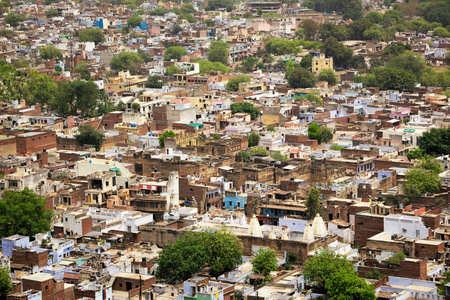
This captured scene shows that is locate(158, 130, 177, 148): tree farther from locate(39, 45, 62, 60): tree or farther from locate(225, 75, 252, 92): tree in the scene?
locate(39, 45, 62, 60): tree

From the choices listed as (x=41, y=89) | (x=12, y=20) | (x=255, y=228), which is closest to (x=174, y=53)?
(x=41, y=89)

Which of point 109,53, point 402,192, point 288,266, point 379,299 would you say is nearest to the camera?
point 379,299

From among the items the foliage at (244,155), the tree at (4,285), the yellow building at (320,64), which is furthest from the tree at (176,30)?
the tree at (4,285)

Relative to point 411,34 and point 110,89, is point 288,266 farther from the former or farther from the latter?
point 411,34

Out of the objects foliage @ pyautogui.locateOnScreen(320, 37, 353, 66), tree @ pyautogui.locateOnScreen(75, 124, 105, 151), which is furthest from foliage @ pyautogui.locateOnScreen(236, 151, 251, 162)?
foliage @ pyautogui.locateOnScreen(320, 37, 353, 66)

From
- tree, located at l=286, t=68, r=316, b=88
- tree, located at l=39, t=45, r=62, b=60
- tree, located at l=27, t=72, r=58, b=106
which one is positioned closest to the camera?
tree, located at l=27, t=72, r=58, b=106

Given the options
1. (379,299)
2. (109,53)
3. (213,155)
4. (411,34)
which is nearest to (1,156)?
(213,155)
